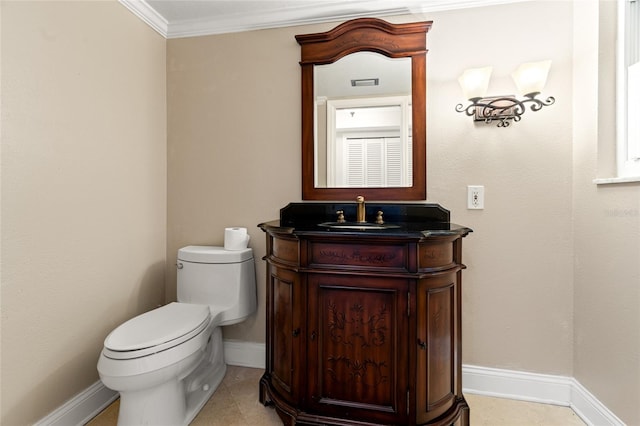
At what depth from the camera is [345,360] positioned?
1359 millimetres

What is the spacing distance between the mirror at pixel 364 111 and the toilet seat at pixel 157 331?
931 millimetres

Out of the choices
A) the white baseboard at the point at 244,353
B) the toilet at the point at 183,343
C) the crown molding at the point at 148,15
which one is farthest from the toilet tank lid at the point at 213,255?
the crown molding at the point at 148,15

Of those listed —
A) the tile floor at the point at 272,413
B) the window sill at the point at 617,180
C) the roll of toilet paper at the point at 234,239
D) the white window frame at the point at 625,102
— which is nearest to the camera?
the window sill at the point at 617,180

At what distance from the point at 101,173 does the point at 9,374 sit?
948 millimetres

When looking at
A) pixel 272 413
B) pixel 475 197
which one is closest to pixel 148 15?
pixel 475 197

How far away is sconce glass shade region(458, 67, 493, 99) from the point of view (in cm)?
163

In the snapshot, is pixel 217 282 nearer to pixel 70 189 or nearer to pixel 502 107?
pixel 70 189

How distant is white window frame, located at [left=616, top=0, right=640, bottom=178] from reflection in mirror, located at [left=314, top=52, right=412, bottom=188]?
0.92 metres

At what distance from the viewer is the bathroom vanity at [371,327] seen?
1288 mm

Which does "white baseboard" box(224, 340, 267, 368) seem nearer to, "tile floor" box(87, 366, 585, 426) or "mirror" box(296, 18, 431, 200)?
"tile floor" box(87, 366, 585, 426)

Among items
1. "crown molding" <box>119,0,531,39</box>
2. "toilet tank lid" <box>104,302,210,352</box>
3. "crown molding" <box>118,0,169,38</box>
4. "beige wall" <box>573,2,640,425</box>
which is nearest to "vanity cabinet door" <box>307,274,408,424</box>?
"toilet tank lid" <box>104,302,210,352</box>

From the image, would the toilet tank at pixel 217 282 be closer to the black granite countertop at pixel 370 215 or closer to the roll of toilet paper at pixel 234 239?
the roll of toilet paper at pixel 234 239

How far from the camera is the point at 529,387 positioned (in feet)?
5.68

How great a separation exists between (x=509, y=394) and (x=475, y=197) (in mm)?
1103
